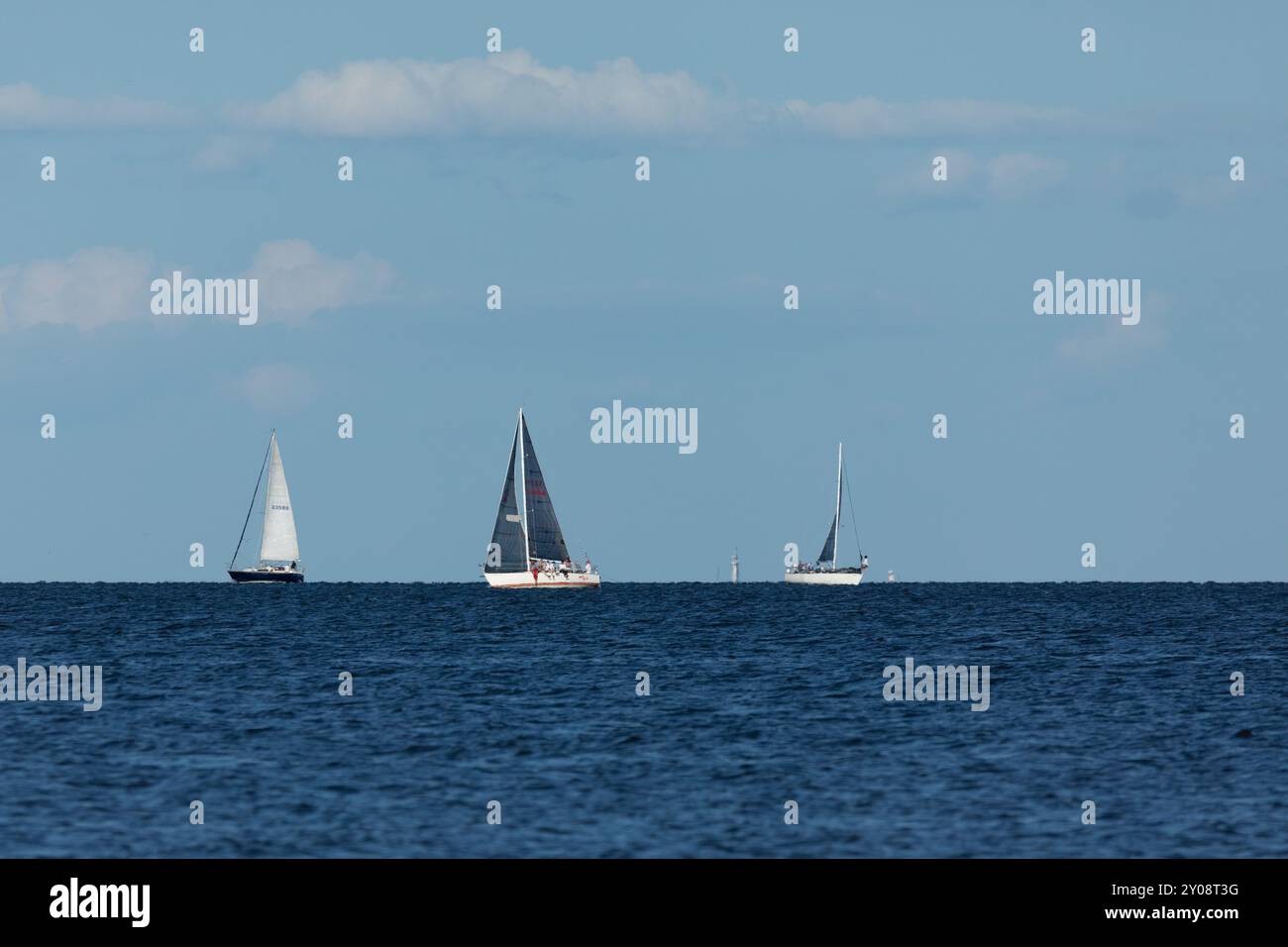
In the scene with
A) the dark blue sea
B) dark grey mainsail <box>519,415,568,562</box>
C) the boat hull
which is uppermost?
dark grey mainsail <box>519,415,568,562</box>

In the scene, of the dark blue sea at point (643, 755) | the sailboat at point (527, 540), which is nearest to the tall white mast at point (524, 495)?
the sailboat at point (527, 540)

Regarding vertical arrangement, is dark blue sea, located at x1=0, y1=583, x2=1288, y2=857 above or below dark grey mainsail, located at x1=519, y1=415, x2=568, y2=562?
below

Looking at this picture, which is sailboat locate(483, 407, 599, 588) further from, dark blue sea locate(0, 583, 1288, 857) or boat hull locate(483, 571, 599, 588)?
dark blue sea locate(0, 583, 1288, 857)

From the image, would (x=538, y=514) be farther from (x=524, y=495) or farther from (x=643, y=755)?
(x=643, y=755)

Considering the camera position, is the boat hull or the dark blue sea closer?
the dark blue sea

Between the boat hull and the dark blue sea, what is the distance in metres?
76.5

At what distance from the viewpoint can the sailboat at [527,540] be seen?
15688 centimetres

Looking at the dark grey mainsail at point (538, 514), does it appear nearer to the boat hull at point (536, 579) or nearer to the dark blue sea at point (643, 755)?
the boat hull at point (536, 579)

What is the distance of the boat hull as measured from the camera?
540ft

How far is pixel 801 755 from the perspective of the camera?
43000mm

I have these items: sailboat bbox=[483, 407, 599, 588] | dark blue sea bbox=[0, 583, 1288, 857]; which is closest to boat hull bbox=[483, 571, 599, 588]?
sailboat bbox=[483, 407, 599, 588]

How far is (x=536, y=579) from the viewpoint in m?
165

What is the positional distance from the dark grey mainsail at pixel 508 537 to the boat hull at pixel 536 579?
793mm
